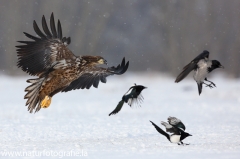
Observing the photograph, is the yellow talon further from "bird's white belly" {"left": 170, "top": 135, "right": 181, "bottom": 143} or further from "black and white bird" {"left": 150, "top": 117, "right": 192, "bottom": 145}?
"bird's white belly" {"left": 170, "top": 135, "right": 181, "bottom": 143}

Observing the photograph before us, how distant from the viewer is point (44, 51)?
9.95m

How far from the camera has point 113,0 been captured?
2109 inches

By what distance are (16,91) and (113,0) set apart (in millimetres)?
29237

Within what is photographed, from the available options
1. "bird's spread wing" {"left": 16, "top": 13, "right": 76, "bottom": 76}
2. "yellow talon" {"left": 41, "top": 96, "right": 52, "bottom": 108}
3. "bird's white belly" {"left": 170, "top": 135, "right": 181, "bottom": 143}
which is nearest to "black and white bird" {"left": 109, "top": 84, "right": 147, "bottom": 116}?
"bird's white belly" {"left": 170, "top": 135, "right": 181, "bottom": 143}

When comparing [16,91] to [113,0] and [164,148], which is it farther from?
[113,0]

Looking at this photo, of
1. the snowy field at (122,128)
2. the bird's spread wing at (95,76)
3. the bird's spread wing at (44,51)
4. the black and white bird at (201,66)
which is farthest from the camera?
the bird's spread wing at (95,76)

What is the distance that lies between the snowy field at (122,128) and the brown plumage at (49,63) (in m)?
0.83

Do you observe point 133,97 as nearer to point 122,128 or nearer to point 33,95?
point 33,95

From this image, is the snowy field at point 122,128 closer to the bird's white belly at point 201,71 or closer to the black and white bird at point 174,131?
the black and white bird at point 174,131

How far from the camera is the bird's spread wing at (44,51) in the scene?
9836 millimetres

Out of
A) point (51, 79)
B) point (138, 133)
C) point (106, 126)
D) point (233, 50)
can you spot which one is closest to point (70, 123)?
point (106, 126)

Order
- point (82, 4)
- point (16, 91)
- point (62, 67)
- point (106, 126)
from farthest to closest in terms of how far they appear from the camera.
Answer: point (82, 4) < point (16, 91) < point (106, 126) < point (62, 67)

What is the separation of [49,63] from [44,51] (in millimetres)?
223

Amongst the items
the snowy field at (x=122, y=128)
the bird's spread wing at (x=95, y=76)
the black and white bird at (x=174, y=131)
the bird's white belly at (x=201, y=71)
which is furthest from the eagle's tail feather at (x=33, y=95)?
the bird's white belly at (x=201, y=71)
